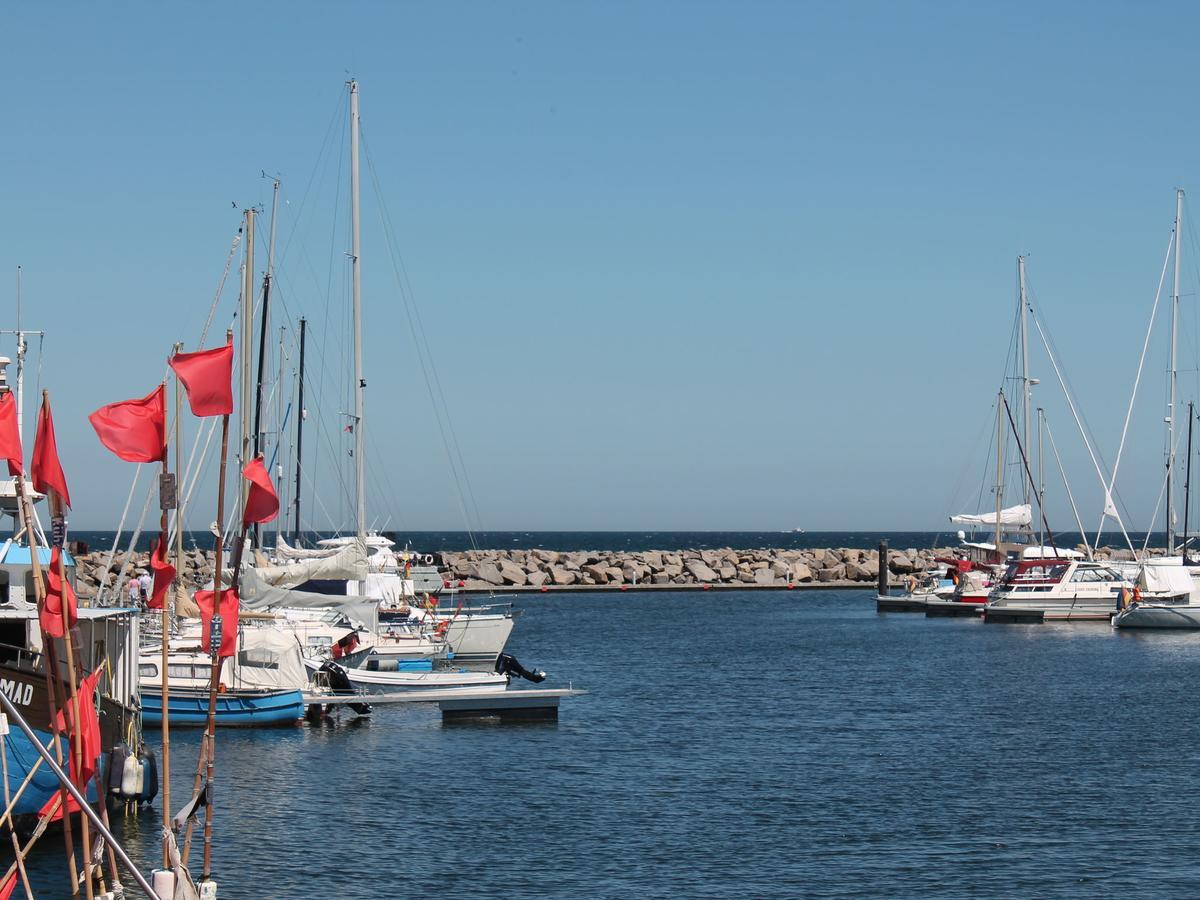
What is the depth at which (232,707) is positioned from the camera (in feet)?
111

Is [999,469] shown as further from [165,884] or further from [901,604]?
[165,884]

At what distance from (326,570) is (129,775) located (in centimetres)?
1721

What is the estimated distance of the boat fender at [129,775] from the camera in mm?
22922

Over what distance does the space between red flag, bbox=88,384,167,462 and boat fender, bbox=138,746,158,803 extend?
40.2ft

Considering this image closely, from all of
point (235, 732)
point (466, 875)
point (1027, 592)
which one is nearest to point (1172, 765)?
point (466, 875)

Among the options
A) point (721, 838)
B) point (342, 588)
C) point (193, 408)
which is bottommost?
point (721, 838)

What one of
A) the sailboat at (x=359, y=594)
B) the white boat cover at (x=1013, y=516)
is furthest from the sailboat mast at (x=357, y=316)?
the white boat cover at (x=1013, y=516)

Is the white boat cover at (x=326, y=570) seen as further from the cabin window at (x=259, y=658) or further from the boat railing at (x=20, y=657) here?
the boat railing at (x=20, y=657)

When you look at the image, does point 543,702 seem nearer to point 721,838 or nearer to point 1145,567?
point 721,838

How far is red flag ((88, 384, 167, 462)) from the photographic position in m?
13.5

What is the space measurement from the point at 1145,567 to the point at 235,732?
46961 mm

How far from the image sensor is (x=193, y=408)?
42.5 feet

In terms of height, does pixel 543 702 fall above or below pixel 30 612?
below

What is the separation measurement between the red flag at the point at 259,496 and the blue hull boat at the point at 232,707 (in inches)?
828
